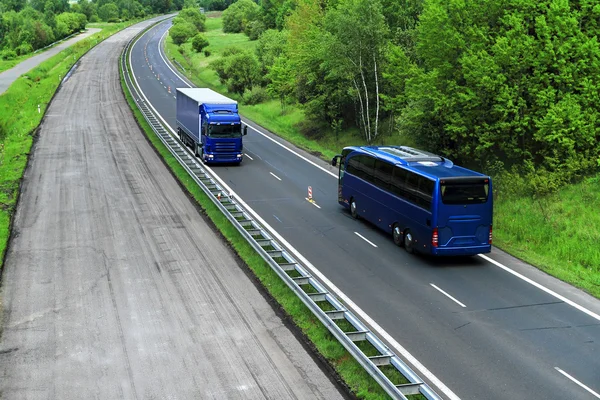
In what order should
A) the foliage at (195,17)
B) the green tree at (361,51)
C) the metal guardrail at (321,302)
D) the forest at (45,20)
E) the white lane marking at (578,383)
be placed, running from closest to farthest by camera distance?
the metal guardrail at (321,302), the white lane marking at (578,383), the green tree at (361,51), the forest at (45,20), the foliage at (195,17)

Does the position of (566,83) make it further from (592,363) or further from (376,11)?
(592,363)

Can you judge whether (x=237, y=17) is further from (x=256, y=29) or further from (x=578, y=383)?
(x=578, y=383)

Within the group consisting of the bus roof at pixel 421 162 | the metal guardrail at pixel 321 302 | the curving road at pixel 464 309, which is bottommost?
the curving road at pixel 464 309

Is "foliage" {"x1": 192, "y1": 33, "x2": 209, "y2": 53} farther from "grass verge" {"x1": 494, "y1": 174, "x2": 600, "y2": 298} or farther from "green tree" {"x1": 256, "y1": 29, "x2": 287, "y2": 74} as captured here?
"grass verge" {"x1": 494, "y1": 174, "x2": 600, "y2": 298}

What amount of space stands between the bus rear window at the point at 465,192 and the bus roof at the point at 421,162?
Result: 0.38 meters

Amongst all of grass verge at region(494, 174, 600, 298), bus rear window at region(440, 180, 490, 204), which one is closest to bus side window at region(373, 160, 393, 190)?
bus rear window at region(440, 180, 490, 204)

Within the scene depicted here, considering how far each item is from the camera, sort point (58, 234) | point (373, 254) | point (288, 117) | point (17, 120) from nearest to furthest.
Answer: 1. point (373, 254)
2. point (58, 234)
3. point (17, 120)
4. point (288, 117)

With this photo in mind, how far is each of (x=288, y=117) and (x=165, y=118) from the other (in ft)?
37.9

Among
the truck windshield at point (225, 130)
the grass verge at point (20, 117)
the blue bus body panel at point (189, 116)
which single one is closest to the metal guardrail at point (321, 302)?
the truck windshield at point (225, 130)

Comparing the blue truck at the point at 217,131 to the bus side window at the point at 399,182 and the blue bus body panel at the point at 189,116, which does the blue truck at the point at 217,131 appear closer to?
the blue bus body panel at the point at 189,116

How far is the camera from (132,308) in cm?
1894

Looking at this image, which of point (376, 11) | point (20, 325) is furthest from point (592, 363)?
point (376, 11)

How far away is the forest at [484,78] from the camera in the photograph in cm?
3167

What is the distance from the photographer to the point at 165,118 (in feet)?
188
